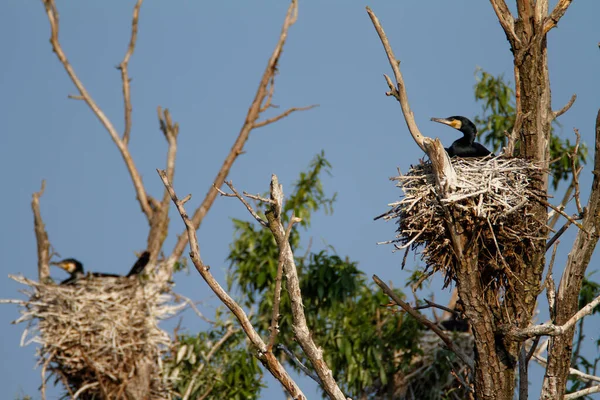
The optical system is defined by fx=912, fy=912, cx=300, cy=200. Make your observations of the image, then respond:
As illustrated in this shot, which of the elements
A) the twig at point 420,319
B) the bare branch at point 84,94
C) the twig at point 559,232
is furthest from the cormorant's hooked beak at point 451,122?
the bare branch at point 84,94

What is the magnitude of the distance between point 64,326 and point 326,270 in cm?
355

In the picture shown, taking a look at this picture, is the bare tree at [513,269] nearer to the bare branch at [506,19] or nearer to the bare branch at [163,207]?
the bare branch at [506,19]

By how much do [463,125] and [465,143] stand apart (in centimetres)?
33

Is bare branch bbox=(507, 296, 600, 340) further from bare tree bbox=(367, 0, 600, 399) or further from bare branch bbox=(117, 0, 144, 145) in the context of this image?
bare branch bbox=(117, 0, 144, 145)

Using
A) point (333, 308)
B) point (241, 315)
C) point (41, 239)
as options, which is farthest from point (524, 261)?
point (41, 239)

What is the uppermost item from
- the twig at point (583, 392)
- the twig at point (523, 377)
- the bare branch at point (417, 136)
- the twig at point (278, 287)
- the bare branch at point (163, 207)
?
the bare branch at point (163, 207)

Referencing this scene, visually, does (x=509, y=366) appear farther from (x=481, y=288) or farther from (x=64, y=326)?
(x=64, y=326)


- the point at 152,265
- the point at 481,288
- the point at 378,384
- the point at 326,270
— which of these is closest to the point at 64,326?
the point at 152,265

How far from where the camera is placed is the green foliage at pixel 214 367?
12.6 m

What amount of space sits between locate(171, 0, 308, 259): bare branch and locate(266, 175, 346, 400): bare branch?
9.31 m

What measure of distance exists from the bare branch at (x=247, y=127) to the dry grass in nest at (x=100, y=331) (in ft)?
7.29

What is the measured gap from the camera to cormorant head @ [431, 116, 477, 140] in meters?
8.02

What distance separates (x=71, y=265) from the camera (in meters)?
12.8

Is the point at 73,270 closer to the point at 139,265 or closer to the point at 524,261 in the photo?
the point at 139,265
